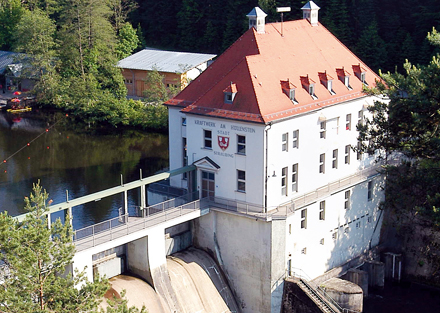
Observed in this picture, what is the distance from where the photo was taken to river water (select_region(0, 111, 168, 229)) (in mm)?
55156

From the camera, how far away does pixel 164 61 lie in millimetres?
84562

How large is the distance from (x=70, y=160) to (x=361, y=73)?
2954 centimetres

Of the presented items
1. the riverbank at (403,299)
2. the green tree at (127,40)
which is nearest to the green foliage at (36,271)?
the riverbank at (403,299)

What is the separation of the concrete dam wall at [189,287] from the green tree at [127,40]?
56.3 metres

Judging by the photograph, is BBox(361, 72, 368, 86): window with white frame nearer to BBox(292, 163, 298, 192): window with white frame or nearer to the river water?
BBox(292, 163, 298, 192): window with white frame

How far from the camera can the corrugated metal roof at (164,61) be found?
269ft

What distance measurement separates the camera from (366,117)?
4675cm

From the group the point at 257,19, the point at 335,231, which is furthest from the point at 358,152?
the point at 257,19

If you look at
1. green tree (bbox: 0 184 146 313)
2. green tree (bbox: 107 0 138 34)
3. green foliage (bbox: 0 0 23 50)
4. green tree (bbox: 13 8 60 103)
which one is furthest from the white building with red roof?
green foliage (bbox: 0 0 23 50)

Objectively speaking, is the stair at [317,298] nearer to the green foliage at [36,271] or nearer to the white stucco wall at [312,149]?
the white stucco wall at [312,149]

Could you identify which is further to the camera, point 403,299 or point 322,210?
point 403,299

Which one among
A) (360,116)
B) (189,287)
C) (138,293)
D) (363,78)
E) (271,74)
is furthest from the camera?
(363,78)

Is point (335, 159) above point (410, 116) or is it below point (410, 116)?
below

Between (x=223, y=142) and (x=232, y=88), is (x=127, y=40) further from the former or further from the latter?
(x=223, y=142)
